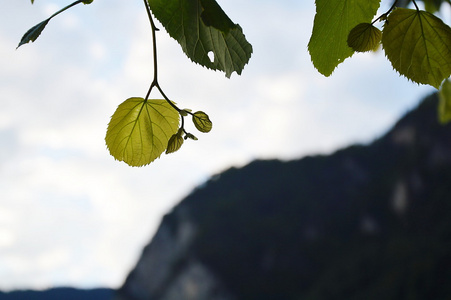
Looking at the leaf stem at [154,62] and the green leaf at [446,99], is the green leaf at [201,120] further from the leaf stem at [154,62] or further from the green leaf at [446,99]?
the green leaf at [446,99]

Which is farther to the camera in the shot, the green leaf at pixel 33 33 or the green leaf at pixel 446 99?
the green leaf at pixel 446 99

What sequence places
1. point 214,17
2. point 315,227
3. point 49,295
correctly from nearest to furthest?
point 214,17, point 315,227, point 49,295

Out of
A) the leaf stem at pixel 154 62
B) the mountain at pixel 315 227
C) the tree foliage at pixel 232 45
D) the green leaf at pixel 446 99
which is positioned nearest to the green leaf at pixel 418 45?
the tree foliage at pixel 232 45

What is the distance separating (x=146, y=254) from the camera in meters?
18.4

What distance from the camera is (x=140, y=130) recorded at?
292 millimetres

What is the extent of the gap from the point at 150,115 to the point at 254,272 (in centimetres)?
1829

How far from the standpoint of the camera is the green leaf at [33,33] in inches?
9.8

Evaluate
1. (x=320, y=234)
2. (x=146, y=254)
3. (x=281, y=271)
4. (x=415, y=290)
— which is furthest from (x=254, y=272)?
(x=415, y=290)

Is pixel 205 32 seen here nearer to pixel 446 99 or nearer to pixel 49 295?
pixel 446 99

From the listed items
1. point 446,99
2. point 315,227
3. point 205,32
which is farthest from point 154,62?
point 315,227

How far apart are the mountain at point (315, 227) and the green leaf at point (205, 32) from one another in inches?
636

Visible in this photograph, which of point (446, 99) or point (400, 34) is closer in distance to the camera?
point (400, 34)

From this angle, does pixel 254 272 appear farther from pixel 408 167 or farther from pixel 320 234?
pixel 408 167

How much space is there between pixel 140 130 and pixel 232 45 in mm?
75
